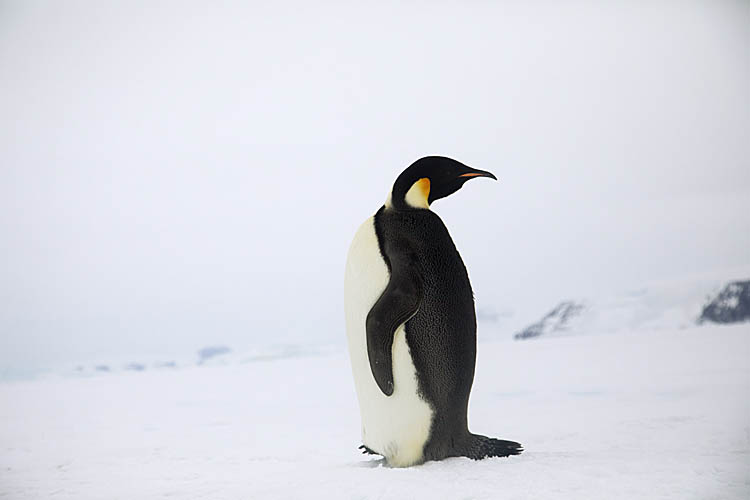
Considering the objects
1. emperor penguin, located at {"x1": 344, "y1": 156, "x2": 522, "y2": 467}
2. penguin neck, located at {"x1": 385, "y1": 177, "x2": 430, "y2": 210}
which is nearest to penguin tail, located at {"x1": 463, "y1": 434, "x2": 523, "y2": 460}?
emperor penguin, located at {"x1": 344, "y1": 156, "x2": 522, "y2": 467}

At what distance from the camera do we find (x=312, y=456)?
1.84 m

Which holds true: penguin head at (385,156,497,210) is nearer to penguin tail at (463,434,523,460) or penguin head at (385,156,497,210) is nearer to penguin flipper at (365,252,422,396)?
penguin flipper at (365,252,422,396)

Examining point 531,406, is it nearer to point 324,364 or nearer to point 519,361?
point 519,361

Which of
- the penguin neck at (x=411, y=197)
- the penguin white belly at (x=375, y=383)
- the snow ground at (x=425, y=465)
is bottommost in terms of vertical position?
the snow ground at (x=425, y=465)

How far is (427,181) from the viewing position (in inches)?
68.2

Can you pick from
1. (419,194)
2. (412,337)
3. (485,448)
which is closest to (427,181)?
(419,194)

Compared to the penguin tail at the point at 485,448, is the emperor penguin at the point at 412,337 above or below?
above

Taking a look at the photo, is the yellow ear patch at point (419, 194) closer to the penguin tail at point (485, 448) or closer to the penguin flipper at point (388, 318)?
the penguin flipper at point (388, 318)

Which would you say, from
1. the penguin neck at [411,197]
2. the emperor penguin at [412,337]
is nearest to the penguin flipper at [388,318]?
the emperor penguin at [412,337]

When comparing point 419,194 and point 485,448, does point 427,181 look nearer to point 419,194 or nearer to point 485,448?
point 419,194

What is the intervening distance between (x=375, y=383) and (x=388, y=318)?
0.19 m

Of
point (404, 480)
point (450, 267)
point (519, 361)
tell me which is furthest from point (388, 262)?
point (519, 361)

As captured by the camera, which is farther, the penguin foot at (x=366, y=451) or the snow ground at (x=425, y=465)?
the penguin foot at (x=366, y=451)

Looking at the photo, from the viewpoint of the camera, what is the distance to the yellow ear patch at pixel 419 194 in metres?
1.70
